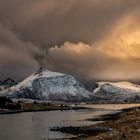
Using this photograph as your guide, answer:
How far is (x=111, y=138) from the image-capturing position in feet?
240

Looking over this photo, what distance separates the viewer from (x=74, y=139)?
83.9 metres

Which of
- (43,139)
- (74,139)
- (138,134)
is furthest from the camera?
(43,139)

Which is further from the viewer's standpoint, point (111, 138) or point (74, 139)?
point (74, 139)

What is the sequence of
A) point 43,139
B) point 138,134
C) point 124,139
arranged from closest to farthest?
point 124,139 < point 138,134 < point 43,139

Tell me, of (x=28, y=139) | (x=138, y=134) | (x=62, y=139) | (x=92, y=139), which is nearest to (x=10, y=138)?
(x=28, y=139)

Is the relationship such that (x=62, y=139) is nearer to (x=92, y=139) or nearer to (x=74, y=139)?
(x=74, y=139)

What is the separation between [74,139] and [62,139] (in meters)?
5.39

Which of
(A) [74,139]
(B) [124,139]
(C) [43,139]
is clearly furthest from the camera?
(C) [43,139]

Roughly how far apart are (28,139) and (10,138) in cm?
525

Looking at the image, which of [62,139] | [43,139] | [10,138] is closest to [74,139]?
[62,139]

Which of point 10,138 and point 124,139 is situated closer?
point 124,139

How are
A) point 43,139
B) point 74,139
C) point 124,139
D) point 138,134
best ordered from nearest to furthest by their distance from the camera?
1. point 124,139
2. point 138,134
3. point 74,139
4. point 43,139

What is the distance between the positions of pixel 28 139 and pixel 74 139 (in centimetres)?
1606

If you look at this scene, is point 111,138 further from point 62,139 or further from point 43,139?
point 43,139
